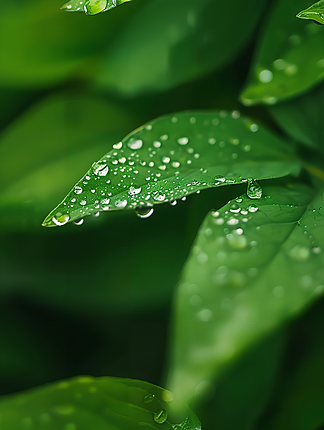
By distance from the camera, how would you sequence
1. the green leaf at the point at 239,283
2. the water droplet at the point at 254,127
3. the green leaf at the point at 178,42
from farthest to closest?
the green leaf at the point at 178,42 < the water droplet at the point at 254,127 < the green leaf at the point at 239,283

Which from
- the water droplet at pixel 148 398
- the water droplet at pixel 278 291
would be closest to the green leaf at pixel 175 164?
the water droplet at pixel 278 291

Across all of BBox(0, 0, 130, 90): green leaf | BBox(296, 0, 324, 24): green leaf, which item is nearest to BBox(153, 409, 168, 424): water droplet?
BBox(296, 0, 324, 24): green leaf

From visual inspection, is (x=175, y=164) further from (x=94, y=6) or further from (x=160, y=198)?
(x=94, y=6)

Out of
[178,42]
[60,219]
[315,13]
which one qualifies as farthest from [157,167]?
[178,42]

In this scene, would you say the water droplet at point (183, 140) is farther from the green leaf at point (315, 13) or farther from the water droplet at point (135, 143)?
the green leaf at point (315, 13)

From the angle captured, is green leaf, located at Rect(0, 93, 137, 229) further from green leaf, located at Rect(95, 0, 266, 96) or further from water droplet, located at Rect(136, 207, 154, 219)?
water droplet, located at Rect(136, 207, 154, 219)

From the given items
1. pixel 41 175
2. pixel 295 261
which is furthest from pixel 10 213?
pixel 295 261
